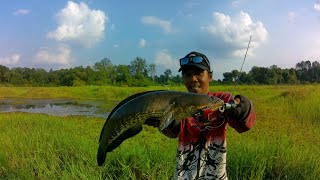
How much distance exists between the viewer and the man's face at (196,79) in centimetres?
244

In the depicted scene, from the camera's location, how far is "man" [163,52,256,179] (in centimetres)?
239

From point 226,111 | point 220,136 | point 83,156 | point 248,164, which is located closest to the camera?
point 226,111

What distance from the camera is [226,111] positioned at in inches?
83.9

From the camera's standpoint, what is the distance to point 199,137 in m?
2.44

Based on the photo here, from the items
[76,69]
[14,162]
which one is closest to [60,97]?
[76,69]

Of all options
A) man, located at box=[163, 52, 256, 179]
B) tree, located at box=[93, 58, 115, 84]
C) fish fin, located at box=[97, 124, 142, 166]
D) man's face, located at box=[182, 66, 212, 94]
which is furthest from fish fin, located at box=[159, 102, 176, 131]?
tree, located at box=[93, 58, 115, 84]

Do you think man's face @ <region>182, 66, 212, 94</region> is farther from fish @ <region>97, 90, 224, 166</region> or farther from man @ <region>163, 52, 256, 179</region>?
fish @ <region>97, 90, 224, 166</region>

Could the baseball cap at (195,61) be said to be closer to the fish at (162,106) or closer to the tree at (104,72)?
the fish at (162,106)

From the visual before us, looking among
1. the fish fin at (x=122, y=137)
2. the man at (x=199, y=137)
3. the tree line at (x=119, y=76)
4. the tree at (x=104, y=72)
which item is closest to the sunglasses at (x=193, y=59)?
the man at (x=199, y=137)

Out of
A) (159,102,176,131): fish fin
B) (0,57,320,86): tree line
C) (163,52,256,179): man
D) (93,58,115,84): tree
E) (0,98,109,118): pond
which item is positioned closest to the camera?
(159,102,176,131): fish fin

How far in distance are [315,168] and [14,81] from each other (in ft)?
209

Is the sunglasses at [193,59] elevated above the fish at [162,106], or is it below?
above

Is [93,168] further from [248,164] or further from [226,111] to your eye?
[226,111]

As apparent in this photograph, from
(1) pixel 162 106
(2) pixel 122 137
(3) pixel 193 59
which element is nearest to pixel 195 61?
(3) pixel 193 59
